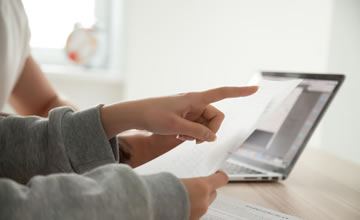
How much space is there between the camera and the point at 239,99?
0.56 metres

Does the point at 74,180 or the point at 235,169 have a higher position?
the point at 74,180

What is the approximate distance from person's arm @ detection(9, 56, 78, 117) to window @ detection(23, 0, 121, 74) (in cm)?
86

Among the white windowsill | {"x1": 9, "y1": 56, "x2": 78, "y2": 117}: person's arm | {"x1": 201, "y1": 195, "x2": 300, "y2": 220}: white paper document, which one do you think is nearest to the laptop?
{"x1": 201, "y1": 195, "x2": 300, "y2": 220}: white paper document

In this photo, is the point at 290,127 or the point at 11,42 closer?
the point at 290,127

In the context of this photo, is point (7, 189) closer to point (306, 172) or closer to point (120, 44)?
point (306, 172)

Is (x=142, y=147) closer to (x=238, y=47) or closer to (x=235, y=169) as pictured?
(x=235, y=169)

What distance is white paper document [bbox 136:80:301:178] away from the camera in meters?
0.50

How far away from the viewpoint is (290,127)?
2.49ft

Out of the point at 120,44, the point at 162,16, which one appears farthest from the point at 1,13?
the point at 120,44

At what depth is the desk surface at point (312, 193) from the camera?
1.80 feet

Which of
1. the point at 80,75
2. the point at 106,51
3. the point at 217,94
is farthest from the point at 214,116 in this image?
the point at 106,51

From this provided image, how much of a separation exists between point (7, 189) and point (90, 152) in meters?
0.16

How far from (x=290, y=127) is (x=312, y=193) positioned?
16 centimetres

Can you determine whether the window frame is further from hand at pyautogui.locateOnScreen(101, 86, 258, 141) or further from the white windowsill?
hand at pyautogui.locateOnScreen(101, 86, 258, 141)
